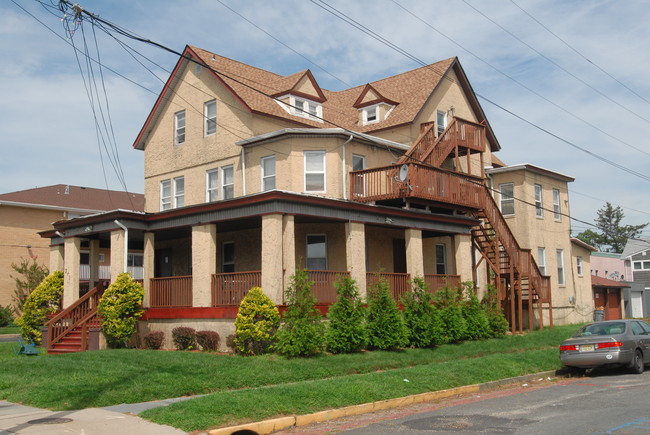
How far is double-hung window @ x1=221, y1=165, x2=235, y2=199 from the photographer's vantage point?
2606 cm

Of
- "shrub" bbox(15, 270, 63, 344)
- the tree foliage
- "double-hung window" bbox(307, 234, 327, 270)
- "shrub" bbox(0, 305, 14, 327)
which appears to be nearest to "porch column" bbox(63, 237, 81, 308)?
"shrub" bbox(15, 270, 63, 344)

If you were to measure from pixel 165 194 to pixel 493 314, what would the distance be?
14824 mm

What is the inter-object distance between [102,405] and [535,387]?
33.5 ft

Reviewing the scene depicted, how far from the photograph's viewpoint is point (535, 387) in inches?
644

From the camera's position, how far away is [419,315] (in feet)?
70.1

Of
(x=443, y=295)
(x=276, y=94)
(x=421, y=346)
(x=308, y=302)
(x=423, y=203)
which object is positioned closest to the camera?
(x=308, y=302)

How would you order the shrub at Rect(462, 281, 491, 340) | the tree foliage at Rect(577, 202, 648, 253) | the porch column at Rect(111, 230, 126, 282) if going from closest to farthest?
the porch column at Rect(111, 230, 126, 282) < the shrub at Rect(462, 281, 491, 340) < the tree foliage at Rect(577, 202, 648, 253)

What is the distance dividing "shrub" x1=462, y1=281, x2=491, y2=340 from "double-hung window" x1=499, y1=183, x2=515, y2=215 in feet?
32.5

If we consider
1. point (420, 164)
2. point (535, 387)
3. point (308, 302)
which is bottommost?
point (535, 387)

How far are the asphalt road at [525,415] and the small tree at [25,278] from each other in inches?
1391

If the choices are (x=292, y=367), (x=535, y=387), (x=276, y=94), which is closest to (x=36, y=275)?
(x=276, y=94)

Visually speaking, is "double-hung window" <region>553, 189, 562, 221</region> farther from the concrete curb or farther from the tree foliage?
the tree foliage

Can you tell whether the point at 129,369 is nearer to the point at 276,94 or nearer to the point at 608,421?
the point at 608,421

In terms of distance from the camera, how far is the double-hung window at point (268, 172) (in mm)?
24547
